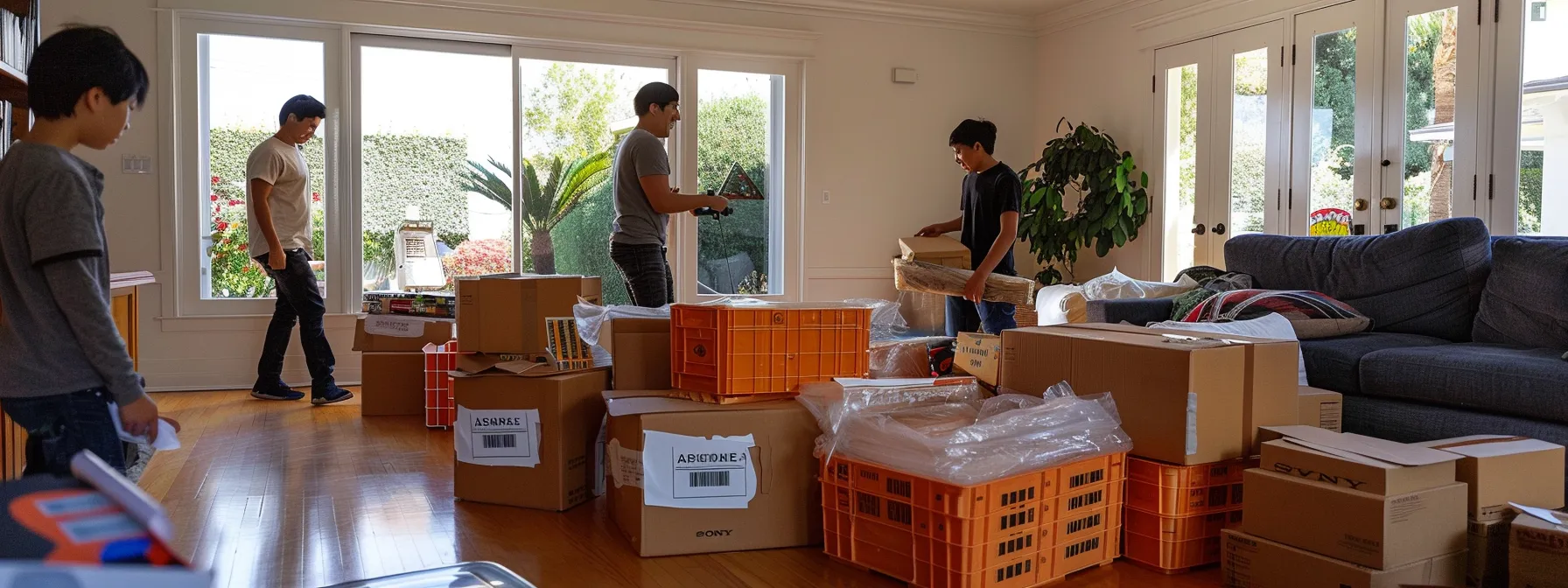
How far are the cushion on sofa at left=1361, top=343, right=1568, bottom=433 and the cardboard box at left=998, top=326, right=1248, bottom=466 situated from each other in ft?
2.45

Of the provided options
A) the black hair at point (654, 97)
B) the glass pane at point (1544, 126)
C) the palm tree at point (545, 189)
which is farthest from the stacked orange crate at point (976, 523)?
the palm tree at point (545, 189)

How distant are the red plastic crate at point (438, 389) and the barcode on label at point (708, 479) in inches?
81.9

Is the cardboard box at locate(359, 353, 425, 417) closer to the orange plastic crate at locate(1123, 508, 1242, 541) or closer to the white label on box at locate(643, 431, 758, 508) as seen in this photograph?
the white label on box at locate(643, 431, 758, 508)

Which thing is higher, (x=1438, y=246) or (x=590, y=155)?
(x=590, y=155)

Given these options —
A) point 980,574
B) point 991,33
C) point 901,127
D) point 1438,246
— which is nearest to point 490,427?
point 980,574

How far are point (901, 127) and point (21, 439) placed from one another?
5.34 m

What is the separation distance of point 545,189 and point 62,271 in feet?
15.1

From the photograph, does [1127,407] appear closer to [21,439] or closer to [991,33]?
[21,439]

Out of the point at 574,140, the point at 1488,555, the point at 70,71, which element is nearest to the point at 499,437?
the point at 70,71

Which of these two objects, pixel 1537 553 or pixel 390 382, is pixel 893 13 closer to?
pixel 390 382

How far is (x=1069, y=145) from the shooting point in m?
6.48

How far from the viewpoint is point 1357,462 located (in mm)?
2107

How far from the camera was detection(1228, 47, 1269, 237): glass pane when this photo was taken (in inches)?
222

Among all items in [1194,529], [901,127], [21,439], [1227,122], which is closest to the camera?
[1194,529]
